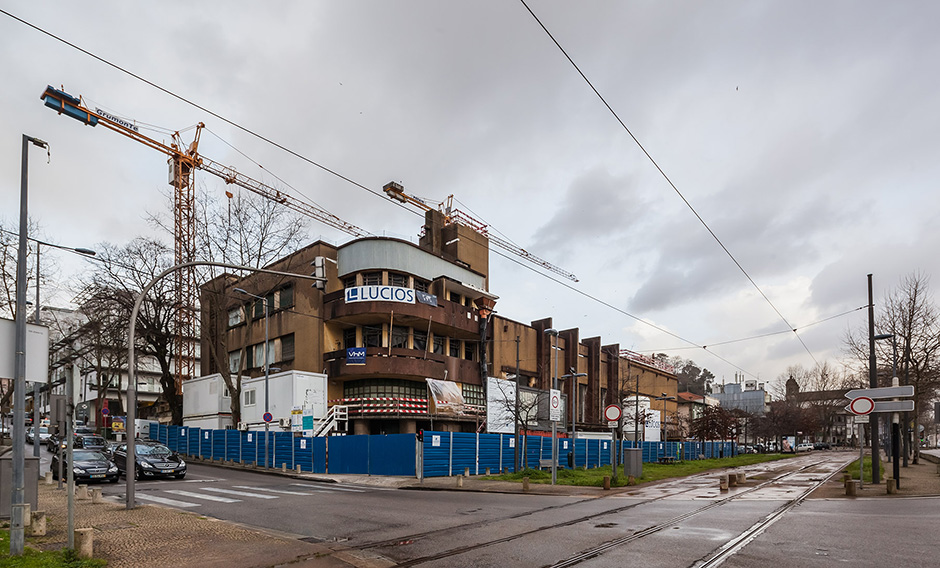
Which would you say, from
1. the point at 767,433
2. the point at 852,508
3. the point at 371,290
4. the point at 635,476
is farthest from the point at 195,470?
the point at 767,433

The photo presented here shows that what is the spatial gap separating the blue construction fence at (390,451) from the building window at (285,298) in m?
10.5

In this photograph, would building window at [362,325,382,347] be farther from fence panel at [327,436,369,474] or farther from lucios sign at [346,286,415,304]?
fence panel at [327,436,369,474]

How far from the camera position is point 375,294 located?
4188 centimetres

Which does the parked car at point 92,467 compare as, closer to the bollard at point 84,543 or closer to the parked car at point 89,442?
the parked car at point 89,442

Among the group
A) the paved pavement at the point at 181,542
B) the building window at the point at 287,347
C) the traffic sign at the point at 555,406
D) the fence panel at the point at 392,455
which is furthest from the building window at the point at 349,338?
the paved pavement at the point at 181,542

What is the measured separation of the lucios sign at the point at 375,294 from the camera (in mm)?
41844

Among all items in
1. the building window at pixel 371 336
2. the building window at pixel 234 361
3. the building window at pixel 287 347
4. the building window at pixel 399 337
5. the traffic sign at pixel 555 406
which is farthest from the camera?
the building window at pixel 234 361

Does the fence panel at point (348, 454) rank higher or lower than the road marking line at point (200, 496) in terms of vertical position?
lower

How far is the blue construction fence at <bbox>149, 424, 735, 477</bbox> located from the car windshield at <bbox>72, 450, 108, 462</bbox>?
9.40 m

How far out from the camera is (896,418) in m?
21.5

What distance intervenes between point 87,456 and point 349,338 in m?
22.1

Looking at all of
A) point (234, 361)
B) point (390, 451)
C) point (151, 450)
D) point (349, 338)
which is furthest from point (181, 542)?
point (234, 361)

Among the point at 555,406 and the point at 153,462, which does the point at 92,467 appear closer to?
the point at 153,462

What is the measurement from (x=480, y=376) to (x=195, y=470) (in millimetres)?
22333
